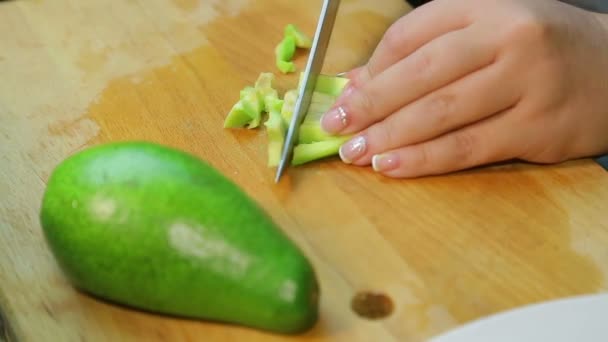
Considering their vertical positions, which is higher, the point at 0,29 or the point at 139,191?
the point at 139,191

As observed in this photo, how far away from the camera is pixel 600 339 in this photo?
699 mm

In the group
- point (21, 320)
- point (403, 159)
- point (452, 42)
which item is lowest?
point (21, 320)

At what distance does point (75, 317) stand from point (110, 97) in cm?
41

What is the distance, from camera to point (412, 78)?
0.94 metres

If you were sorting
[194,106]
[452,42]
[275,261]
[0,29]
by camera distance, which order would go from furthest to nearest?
[0,29]
[194,106]
[452,42]
[275,261]

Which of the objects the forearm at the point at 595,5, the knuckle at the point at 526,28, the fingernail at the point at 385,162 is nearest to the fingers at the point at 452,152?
the fingernail at the point at 385,162

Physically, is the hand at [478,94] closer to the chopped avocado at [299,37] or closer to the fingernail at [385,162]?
the fingernail at [385,162]

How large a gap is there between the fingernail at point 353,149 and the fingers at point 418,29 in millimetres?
117

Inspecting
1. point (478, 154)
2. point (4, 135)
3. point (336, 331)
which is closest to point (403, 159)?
point (478, 154)

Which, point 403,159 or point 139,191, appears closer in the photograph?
point 139,191

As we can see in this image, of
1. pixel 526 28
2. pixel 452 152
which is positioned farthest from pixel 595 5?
pixel 452 152

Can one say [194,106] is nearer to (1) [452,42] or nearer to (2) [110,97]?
(2) [110,97]

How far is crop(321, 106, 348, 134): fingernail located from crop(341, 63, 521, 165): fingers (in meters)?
0.03

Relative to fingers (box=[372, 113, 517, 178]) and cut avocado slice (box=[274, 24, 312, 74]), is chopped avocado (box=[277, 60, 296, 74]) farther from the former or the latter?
fingers (box=[372, 113, 517, 178])
